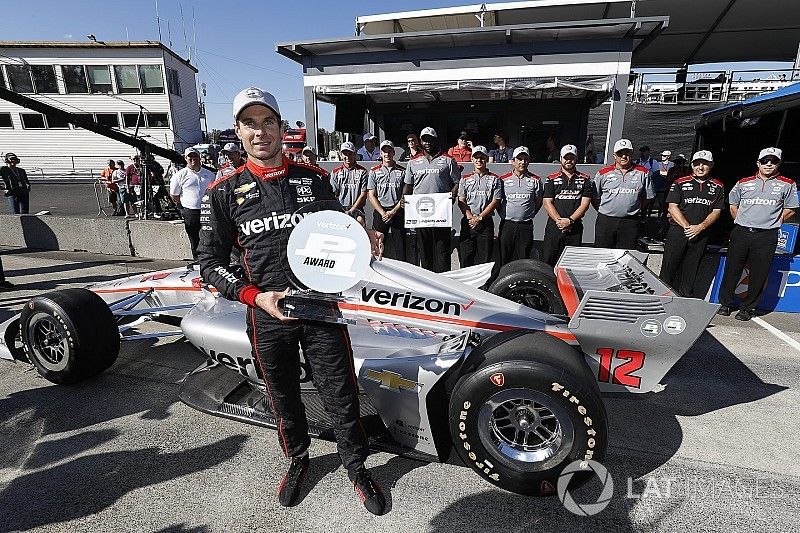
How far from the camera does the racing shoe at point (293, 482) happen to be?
2398 mm

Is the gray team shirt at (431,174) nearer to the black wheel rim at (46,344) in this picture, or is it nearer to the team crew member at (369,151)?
the team crew member at (369,151)

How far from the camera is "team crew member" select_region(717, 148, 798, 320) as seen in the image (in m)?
4.98

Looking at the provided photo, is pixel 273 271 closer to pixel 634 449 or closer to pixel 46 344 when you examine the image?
pixel 634 449

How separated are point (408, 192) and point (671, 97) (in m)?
12.3

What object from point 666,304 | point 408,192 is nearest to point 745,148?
point 408,192

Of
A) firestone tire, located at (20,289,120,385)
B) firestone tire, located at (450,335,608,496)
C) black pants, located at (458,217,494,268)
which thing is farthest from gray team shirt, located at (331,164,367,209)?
firestone tire, located at (450,335,608,496)

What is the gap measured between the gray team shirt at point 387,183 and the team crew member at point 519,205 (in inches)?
55.8

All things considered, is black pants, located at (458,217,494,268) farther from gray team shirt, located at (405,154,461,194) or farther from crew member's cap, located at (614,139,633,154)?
crew member's cap, located at (614,139,633,154)

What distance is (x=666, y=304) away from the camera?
8.09ft

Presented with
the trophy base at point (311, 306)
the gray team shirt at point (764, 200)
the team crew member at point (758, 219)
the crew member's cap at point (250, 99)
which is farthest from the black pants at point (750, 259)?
the crew member's cap at point (250, 99)

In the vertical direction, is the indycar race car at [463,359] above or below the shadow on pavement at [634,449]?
above

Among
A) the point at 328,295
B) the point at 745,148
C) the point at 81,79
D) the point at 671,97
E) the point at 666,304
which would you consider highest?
the point at 81,79

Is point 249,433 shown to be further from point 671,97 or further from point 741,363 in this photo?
point 671,97

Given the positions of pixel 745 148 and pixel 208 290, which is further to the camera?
pixel 745 148
